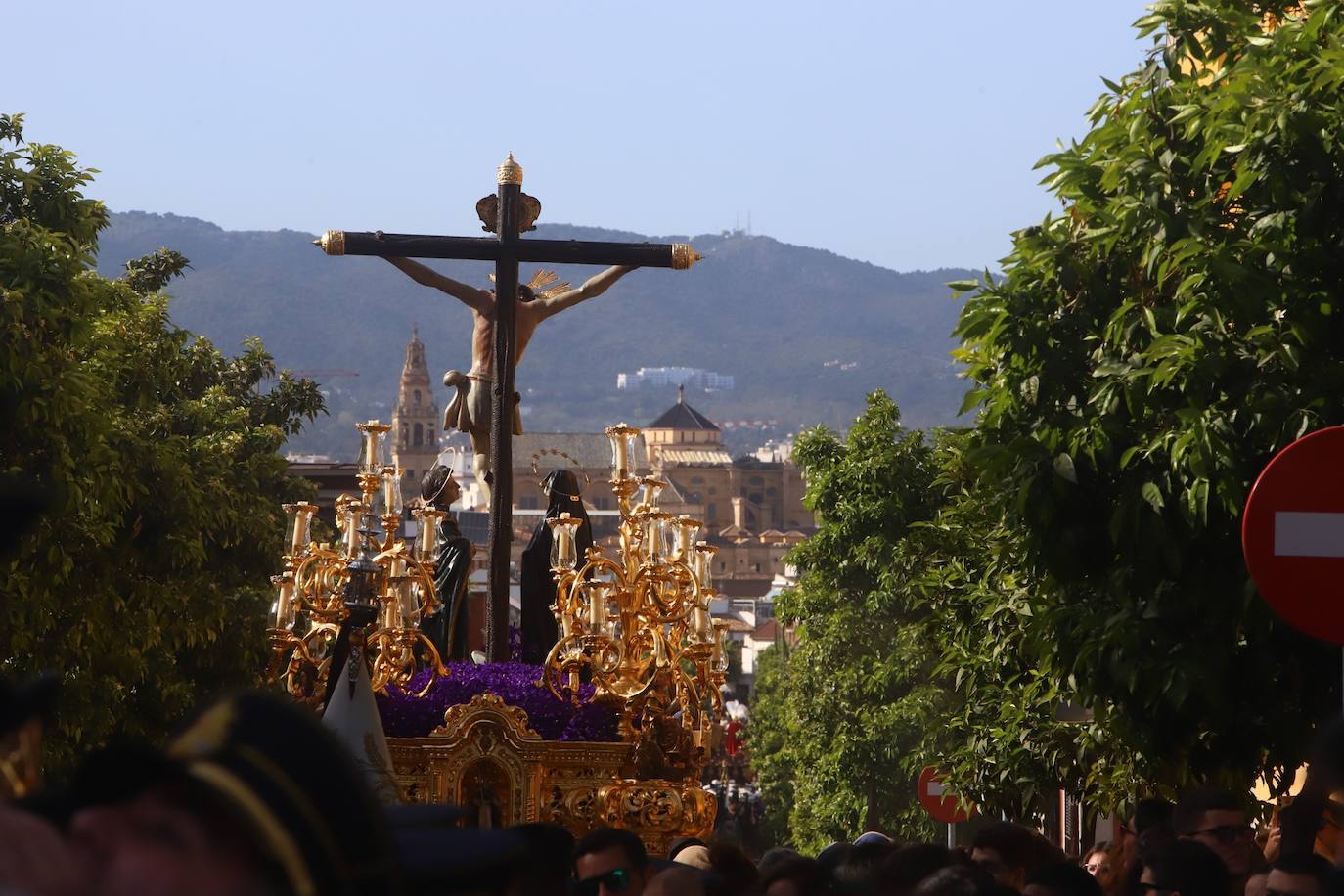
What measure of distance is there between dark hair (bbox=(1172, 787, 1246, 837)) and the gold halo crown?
7741 millimetres

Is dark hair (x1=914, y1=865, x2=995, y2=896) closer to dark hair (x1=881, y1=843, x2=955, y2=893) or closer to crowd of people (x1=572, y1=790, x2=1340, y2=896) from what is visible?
crowd of people (x1=572, y1=790, x2=1340, y2=896)

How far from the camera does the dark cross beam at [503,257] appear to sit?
13547 millimetres

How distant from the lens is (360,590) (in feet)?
39.2

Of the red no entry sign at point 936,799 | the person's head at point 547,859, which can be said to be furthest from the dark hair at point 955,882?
the red no entry sign at point 936,799

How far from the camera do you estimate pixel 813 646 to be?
137 feet

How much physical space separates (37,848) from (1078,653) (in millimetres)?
9596

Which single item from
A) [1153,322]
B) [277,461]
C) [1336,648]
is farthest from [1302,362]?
[277,461]

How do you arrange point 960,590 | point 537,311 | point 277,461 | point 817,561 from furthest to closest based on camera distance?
point 817,561 < point 277,461 < point 960,590 < point 537,311

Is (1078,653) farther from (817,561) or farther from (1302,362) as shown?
(817,561)

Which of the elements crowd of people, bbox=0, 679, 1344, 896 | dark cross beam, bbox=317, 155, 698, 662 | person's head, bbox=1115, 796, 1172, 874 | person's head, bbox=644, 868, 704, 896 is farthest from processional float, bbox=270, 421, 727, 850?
crowd of people, bbox=0, 679, 1344, 896

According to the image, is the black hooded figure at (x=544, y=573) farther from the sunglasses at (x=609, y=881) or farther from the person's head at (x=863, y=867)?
the sunglasses at (x=609, y=881)

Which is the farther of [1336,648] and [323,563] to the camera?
[323,563]

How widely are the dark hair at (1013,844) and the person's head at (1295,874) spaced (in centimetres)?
248

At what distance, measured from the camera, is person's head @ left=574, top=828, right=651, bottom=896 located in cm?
661
